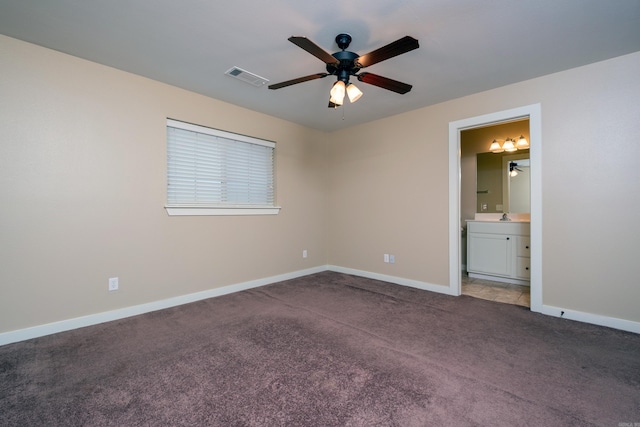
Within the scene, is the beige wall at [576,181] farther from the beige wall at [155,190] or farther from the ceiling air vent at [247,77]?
the ceiling air vent at [247,77]

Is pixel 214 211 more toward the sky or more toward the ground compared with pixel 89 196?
more toward the ground

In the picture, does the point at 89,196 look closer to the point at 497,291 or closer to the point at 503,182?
the point at 497,291

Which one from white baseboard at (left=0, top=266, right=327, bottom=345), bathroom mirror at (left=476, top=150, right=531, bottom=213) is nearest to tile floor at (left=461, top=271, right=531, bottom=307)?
bathroom mirror at (left=476, top=150, right=531, bottom=213)

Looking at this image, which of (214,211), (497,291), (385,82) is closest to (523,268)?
(497,291)

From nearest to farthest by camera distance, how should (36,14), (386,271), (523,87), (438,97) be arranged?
1. (36,14)
2. (523,87)
3. (438,97)
4. (386,271)

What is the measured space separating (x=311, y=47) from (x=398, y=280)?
10.8ft

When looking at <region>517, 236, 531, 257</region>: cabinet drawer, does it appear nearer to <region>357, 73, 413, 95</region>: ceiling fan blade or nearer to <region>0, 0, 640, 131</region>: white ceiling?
<region>0, 0, 640, 131</region>: white ceiling

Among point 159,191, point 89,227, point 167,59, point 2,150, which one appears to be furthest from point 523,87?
point 2,150

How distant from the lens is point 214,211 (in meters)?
3.47

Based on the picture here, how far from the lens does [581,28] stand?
6.85 ft

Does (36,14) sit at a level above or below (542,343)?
above

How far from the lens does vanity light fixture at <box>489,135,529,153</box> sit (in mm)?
4277

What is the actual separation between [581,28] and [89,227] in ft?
14.6

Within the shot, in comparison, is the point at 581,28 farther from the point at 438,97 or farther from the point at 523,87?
the point at 438,97
